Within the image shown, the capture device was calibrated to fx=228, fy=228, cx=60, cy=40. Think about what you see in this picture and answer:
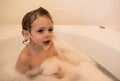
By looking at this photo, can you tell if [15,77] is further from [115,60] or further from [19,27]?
[115,60]

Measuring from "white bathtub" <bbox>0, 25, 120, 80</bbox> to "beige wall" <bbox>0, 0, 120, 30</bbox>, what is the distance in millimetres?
158

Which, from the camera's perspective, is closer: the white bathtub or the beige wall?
the white bathtub

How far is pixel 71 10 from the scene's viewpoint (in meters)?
1.62

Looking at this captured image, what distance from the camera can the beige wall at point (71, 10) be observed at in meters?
1.55

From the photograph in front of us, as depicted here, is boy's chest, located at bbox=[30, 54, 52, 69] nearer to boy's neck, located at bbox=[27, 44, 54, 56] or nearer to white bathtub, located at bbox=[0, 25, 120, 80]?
boy's neck, located at bbox=[27, 44, 54, 56]

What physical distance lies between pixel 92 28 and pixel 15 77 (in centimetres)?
57

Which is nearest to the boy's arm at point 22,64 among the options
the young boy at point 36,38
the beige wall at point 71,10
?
the young boy at point 36,38

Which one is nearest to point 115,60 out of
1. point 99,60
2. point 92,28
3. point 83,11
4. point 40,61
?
point 99,60

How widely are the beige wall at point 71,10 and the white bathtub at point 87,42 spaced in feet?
0.52

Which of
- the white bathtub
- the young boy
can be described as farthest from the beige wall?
the young boy

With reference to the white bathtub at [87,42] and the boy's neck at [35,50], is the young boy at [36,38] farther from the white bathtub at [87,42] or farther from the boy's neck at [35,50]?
the white bathtub at [87,42]

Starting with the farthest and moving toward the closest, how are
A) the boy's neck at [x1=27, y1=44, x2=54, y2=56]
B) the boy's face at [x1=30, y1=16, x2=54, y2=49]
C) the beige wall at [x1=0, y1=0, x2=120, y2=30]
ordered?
the beige wall at [x1=0, y1=0, x2=120, y2=30]
the boy's neck at [x1=27, y1=44, x2=54, y2=56]
the boy's face at [x1=30, y1=16, x2=54, y2=49]

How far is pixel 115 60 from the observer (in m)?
1.25

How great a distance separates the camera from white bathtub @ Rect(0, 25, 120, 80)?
4.15 feet
